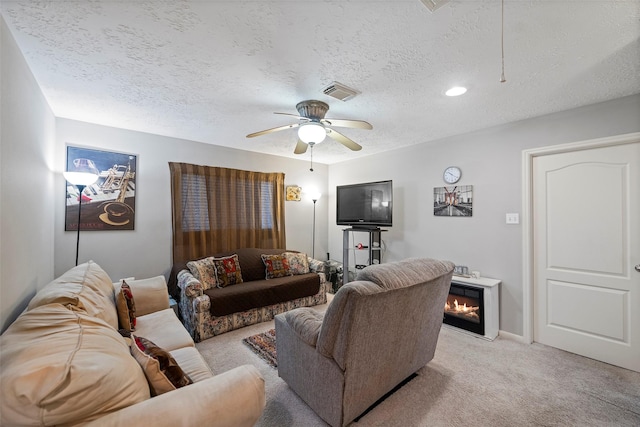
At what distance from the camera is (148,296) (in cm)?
261

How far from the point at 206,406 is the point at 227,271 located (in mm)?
2709

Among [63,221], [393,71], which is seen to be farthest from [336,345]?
[63,221]

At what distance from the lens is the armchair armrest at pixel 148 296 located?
256 centimetres

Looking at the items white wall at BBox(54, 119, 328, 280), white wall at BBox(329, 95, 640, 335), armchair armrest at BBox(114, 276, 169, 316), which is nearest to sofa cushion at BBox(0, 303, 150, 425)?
armchair armrest at BBox(114, 276, 169, 316)

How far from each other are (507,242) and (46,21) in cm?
438

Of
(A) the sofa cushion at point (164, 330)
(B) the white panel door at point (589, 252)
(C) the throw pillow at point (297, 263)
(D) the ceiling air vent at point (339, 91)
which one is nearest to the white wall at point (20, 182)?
(A) the sofa cushion at point (164, 330)

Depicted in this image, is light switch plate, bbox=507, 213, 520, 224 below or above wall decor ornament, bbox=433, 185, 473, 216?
below

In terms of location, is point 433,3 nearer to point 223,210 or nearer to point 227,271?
point 227,271

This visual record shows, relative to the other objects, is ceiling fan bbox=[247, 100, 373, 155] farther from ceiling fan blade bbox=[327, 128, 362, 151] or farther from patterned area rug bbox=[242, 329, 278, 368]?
patterned area rug bbox=[242, 329, 278, 368]

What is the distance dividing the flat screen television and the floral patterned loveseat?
100cm

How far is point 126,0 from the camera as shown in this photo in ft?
4.40

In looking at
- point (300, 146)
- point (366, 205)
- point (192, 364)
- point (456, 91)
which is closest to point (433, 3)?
point (456, 91)

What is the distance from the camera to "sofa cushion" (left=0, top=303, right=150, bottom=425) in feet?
2.56

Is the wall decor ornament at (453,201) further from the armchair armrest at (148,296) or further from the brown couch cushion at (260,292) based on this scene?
the armchair armrest at (148,296)
